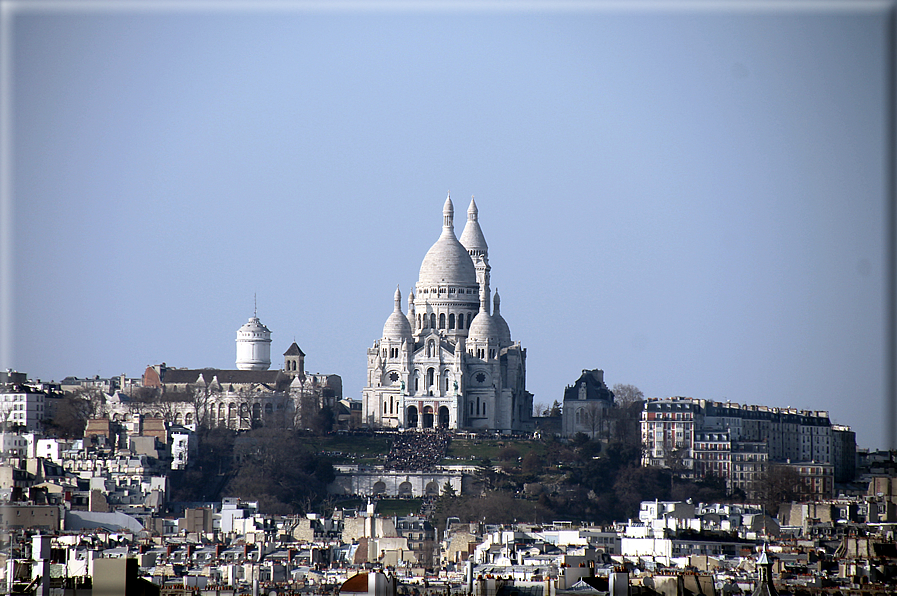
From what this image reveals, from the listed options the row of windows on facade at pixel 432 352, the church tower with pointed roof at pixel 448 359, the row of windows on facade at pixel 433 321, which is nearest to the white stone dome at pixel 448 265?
the church tower with pointed roof at pixel 448 359

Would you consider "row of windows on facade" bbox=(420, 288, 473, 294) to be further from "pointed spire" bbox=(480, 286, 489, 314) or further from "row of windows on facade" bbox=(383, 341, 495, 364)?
"row of windows on facade" bbox=(383, 341, 495, 364)

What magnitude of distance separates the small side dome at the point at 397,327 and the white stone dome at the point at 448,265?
5316 mm

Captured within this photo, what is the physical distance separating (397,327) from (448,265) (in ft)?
25.3

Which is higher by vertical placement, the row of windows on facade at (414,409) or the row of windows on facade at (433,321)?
the row of windows on facade at (433,321)

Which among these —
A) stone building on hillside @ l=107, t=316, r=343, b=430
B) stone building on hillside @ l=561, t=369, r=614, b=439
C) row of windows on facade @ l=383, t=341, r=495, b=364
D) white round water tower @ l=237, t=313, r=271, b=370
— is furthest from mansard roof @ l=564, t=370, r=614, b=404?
white round water tower @ l=237, t=313, r=271, b=370

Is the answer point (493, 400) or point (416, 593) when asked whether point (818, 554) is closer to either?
point (416, 593)

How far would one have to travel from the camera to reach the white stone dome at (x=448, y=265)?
155 metres

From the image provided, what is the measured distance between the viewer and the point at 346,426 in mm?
145250

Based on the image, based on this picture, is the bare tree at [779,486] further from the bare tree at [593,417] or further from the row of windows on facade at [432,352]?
the row of windows on facade at [432,352]

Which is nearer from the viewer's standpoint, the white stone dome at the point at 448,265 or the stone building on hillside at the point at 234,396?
the stone building on hillside at the point at 234,396

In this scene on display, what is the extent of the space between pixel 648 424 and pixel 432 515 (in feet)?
94.6

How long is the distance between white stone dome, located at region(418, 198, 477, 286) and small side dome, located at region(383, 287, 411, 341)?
17.4ft

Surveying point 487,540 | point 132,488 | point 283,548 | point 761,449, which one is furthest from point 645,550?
point 761,449

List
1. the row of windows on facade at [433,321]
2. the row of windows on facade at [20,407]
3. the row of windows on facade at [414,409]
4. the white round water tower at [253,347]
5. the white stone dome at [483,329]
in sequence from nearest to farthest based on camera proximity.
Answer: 1. the row of windows on facade at [20,407]
2. the row of windows on facade at [414,409]
3. the white stone dome at [483,329]
4. the row of windows on facade at [433,321]
5. the white round water tower at [253,347]
